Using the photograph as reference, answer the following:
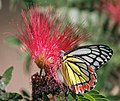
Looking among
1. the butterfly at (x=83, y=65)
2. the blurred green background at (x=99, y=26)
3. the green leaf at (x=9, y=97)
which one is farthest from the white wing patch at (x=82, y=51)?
the blurred green background at (x=99, y=26)

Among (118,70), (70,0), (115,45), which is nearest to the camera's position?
(70,0)

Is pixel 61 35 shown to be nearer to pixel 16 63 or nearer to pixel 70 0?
pixel 70 0

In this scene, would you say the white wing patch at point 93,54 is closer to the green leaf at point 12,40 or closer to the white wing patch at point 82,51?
the white wing patch at point 82,51

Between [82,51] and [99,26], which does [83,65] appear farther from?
[99,26]

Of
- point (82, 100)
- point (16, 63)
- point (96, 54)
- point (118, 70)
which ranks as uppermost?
point (16, 63)

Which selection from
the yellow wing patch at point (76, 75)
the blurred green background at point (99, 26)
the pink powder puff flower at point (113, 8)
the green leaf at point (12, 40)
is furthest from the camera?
the pink powder puff flower at point (113, 8)

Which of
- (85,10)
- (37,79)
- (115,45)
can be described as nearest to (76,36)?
(37,79)

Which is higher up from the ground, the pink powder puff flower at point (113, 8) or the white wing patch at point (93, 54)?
the pink powder puff flower at point (113, 8)
